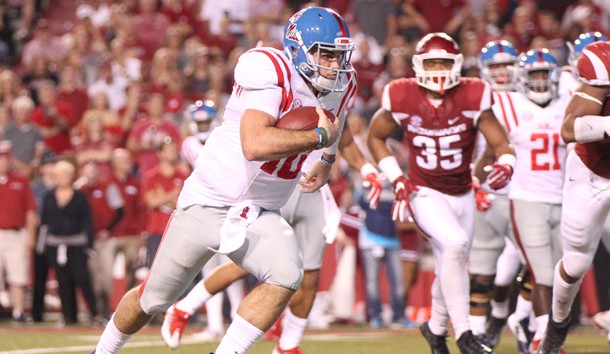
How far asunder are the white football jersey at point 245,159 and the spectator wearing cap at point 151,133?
6470 mm

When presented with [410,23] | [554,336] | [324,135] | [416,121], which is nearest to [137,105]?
[410,23]

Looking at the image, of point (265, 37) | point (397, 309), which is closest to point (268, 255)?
point (397, 309)

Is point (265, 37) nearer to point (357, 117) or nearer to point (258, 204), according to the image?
point (357, 117)

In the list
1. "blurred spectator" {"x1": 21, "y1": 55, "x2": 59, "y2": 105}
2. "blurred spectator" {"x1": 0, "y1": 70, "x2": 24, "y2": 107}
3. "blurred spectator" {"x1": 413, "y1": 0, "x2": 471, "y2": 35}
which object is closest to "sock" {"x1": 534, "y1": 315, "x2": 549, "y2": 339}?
"blurred spectator" {"x1": 413, "y1": 0, "x2": 471, "y2": 35}

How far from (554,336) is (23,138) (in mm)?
7368

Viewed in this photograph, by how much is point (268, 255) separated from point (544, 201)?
2993 millimetres

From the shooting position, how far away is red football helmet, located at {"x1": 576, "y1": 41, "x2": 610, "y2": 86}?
237 inches

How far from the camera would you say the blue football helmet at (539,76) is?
754cm

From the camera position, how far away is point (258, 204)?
520 centimetres

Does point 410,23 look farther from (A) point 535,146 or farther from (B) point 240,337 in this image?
(B) point 240,337

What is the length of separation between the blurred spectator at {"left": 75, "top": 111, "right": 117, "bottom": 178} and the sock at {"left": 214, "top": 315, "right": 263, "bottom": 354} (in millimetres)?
7343

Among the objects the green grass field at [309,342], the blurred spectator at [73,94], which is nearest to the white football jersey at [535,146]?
the green grass field at [309,342]

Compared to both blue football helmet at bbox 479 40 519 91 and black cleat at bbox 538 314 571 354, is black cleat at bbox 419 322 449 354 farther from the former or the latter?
blue football helmet at bbox 479 40 519 91

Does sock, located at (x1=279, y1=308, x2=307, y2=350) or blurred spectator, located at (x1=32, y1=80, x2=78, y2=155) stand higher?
blurred spectator, located at (x1=32, y1=80, x2=78, y2=155)
